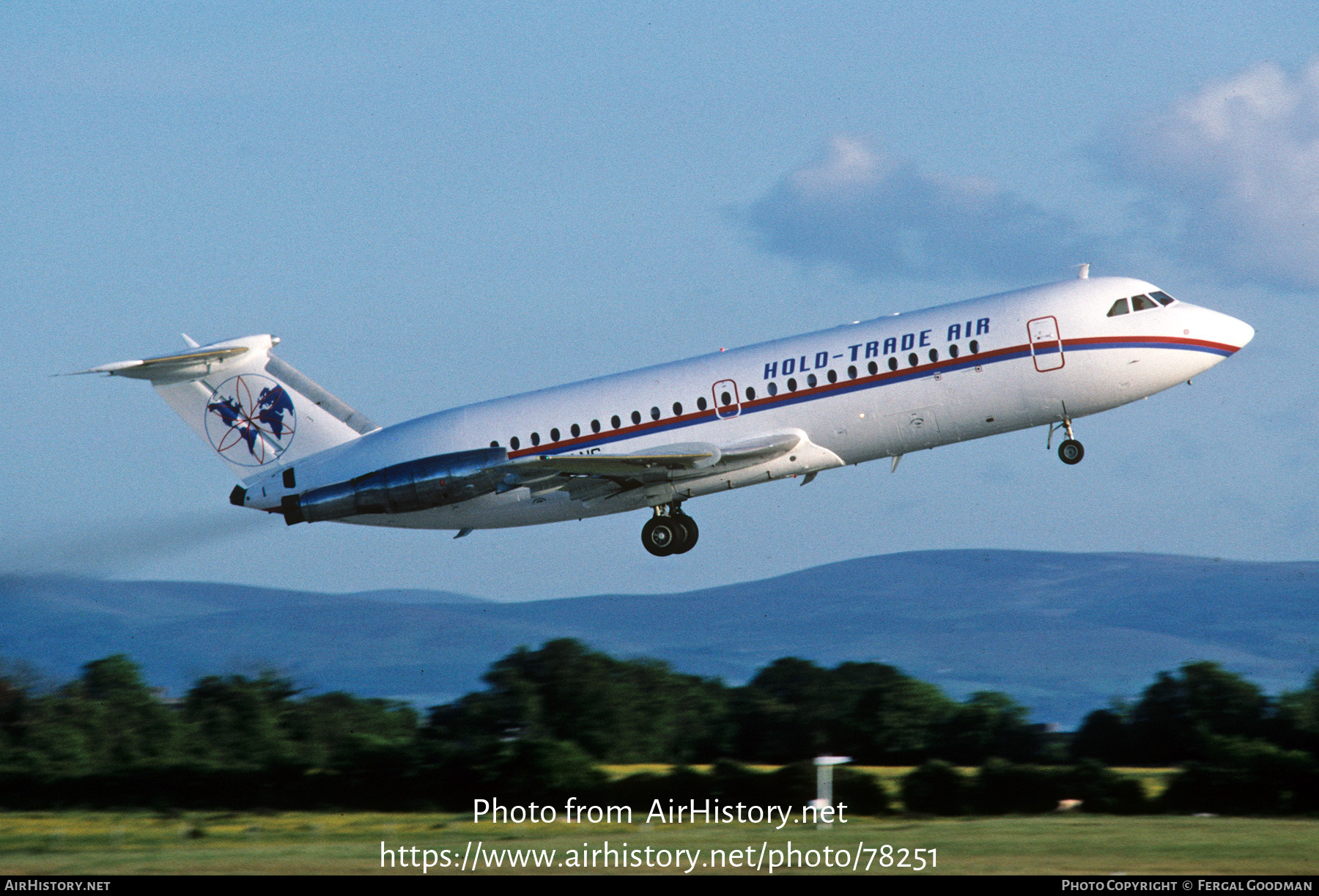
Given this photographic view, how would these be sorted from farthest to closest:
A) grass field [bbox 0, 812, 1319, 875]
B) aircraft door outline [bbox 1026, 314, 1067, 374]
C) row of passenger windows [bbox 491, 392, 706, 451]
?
row of passenger windows [bbox 491, 392, 706, 451] < aircraft door outline [bbox 1026, 314, 1067, 374] < grass field [bbox 0, 812, 1319, 875]

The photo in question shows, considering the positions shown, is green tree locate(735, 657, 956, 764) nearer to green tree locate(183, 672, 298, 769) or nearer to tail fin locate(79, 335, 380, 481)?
green tree locate(183, 672, 298, 769)

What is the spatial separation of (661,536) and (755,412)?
4.71 m

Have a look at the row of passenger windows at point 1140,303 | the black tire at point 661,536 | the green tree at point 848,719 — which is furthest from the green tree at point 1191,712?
the black tire at point 661,536

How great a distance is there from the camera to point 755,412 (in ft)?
103

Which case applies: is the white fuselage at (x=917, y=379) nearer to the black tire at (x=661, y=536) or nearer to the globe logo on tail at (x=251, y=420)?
the black tire at (x=661, y=536)

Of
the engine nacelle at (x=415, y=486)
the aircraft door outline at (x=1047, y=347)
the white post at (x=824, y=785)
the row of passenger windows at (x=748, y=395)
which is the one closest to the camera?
the white post at (x=824, y=785)

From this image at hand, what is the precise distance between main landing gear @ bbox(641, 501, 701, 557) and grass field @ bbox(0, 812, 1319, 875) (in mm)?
6928

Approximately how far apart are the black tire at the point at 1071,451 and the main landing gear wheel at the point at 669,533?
347 inches

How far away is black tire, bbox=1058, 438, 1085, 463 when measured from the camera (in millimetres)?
32031

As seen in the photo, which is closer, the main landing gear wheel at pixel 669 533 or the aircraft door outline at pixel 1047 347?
the aircraft door outline at pixel 1047 347

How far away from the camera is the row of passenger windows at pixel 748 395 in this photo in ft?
99.7

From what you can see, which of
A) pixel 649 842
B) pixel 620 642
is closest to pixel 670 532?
pixel 649 842

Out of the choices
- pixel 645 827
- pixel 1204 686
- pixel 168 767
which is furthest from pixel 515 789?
pixel 1204 686

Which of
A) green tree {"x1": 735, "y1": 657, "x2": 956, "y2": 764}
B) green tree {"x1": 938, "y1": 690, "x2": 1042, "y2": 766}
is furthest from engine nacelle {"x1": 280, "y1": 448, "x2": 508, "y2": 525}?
green tree {"x1": 938, "y1": 690, "x2": 1042, "y2": 766}
